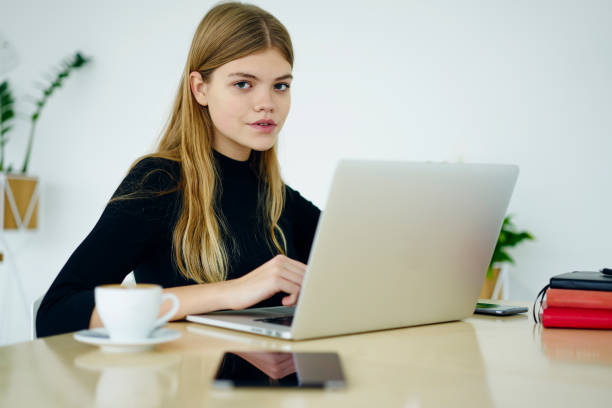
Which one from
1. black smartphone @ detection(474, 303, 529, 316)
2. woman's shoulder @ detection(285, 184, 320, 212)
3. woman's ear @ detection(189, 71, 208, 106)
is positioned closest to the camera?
black smartphone @ detection(474, 303, 529, 316)

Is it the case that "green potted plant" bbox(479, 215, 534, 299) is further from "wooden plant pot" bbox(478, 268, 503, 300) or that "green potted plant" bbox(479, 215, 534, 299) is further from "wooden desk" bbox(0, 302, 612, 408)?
"wooden desk" bbox(0, 302, 612, 408)

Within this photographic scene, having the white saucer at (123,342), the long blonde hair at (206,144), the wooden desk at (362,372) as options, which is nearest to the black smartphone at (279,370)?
the wooden desk at (362,372)

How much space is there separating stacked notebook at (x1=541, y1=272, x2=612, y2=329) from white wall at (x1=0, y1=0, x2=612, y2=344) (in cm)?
270

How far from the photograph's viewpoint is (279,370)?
2.21ft

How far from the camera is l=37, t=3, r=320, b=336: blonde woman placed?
1.35 m

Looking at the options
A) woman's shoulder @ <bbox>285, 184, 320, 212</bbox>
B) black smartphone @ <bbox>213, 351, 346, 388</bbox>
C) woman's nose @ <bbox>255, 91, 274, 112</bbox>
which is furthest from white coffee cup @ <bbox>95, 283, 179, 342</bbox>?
woman's shoulder @ <bbox>285, 184, 320, 212</bbox>

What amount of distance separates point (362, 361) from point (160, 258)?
0.81 meters

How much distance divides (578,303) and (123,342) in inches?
28.7

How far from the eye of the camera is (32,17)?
4.67 m

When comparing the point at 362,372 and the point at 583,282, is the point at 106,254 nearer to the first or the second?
the point at 362,372

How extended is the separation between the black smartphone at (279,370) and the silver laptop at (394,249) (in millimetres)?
130

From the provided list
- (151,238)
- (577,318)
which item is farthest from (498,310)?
(151,238)

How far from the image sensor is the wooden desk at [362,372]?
60 cm

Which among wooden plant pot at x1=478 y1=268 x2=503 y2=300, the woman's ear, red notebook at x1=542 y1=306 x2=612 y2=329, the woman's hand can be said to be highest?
the woman's ear
